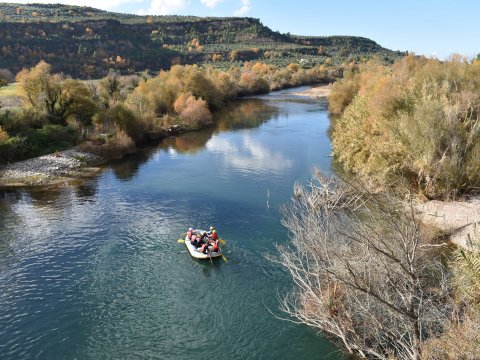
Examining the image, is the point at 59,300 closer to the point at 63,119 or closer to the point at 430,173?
the point at 430,173

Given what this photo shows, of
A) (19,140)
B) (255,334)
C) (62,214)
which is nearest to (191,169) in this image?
(62,214)

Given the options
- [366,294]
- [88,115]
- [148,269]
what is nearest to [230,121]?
[88,115]

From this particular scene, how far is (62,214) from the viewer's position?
34844mm

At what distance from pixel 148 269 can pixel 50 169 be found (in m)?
25.7

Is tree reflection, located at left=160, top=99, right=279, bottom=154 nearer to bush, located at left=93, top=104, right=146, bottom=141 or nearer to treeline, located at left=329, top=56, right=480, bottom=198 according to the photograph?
bush, located at left=93, top=104, right=146, bottom=141

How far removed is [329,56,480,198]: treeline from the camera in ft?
105

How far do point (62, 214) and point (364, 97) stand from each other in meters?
32.5

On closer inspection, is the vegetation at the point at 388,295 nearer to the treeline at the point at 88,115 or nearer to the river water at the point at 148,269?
the river water at the point at 148,269

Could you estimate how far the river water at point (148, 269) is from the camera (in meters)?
20.1

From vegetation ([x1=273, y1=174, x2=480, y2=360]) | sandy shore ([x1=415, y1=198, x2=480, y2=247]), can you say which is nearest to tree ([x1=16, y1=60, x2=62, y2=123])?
vegetation ([x1=273, y1=174, x2=480, y2=360])

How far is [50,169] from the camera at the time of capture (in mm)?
46281

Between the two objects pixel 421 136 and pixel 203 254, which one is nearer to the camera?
pixel 203 254

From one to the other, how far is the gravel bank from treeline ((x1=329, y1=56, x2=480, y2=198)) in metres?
28.4

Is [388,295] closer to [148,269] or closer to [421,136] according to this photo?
[148,269]
